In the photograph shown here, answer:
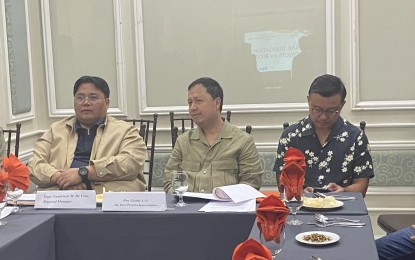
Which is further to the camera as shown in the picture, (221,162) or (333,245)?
(221,162)

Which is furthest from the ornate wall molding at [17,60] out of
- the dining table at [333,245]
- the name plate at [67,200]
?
the dining table at [333,245]

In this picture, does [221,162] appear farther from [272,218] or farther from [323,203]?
[272,218]

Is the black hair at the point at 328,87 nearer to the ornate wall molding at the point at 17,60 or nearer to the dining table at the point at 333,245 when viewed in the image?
the dining table at the point at 333,245

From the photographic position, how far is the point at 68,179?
106 inches

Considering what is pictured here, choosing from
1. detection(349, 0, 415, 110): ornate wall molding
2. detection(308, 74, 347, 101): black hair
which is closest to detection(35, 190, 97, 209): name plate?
detection(308, 74, 347, 101): black hair

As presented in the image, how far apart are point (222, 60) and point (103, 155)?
1247 millimetres

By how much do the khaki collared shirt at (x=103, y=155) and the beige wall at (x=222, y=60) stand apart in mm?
724

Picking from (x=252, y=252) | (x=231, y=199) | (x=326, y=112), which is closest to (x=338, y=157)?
(x=326, y=112)

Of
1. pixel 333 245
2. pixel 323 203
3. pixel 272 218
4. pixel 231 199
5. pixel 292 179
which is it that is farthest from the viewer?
pixel 231 199

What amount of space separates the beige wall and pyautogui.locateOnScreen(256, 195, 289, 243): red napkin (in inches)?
87.1

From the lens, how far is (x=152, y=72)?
12.4 ft

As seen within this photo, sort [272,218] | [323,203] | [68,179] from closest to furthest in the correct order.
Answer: [272,218], [323,203], [68,179]

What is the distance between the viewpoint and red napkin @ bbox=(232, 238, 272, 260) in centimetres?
115

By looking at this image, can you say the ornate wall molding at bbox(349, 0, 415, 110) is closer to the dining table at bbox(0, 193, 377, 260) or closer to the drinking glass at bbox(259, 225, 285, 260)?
the dining table at bbox(0, 193, 377, 260)
